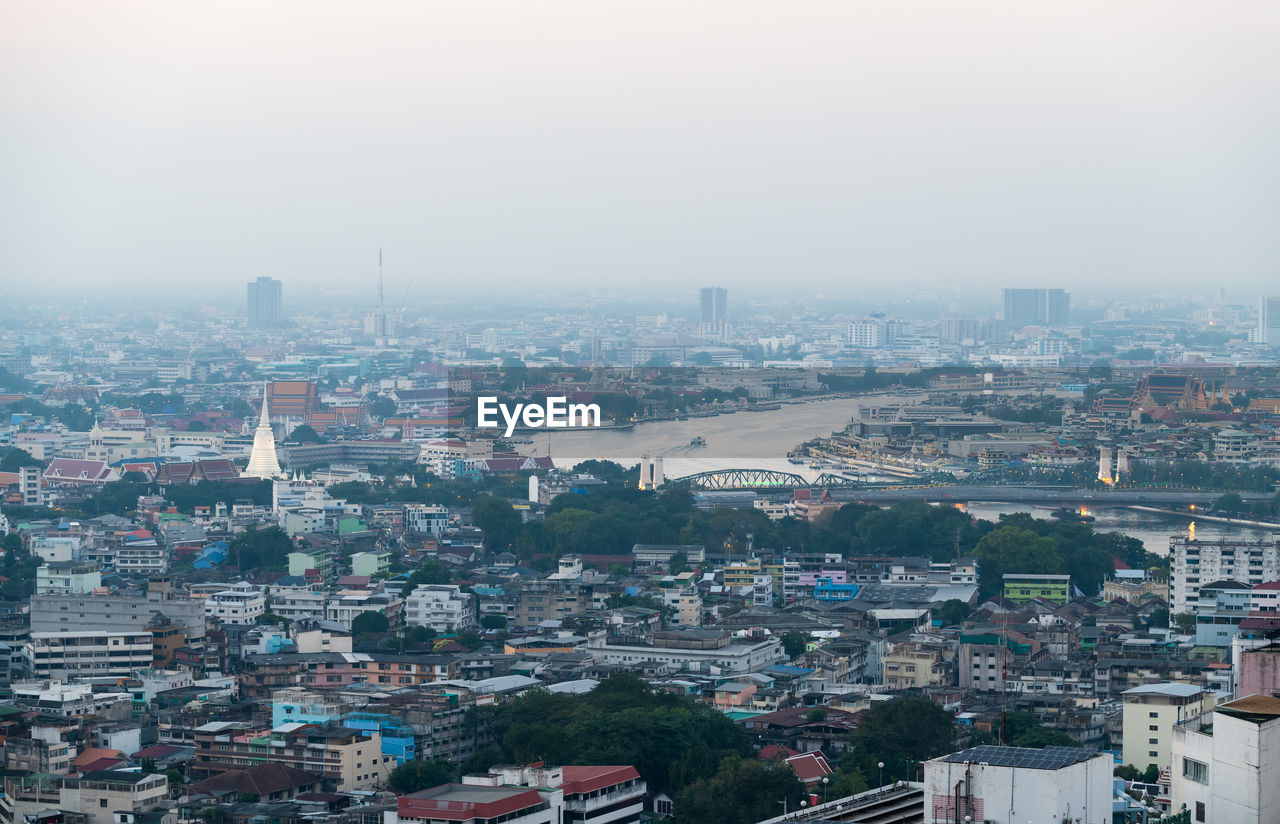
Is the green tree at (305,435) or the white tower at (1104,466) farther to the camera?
the green tree at (305,435)

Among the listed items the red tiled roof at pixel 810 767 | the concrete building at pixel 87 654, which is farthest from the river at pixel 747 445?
the red tiled roof at pixel 810 767

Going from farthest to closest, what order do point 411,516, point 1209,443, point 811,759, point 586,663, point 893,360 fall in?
point 893,360 < point 1209,443 < point 411,516 < point 586,663 < point 811,759

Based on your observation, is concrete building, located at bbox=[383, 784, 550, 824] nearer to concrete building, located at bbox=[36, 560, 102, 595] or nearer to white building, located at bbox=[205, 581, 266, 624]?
white building, located at bbox=[205, 581, 266, 624]

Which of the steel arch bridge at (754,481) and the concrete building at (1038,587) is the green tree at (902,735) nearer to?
the concrete building at (1038,587)

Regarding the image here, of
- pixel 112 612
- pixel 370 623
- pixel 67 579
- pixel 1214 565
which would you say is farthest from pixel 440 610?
pixel 1214 565

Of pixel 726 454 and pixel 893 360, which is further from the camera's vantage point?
pixel 893 360

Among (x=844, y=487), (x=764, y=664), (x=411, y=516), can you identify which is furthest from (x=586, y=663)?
(x=844, y=487)

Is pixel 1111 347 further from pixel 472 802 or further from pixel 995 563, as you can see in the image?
pixel 472 802
